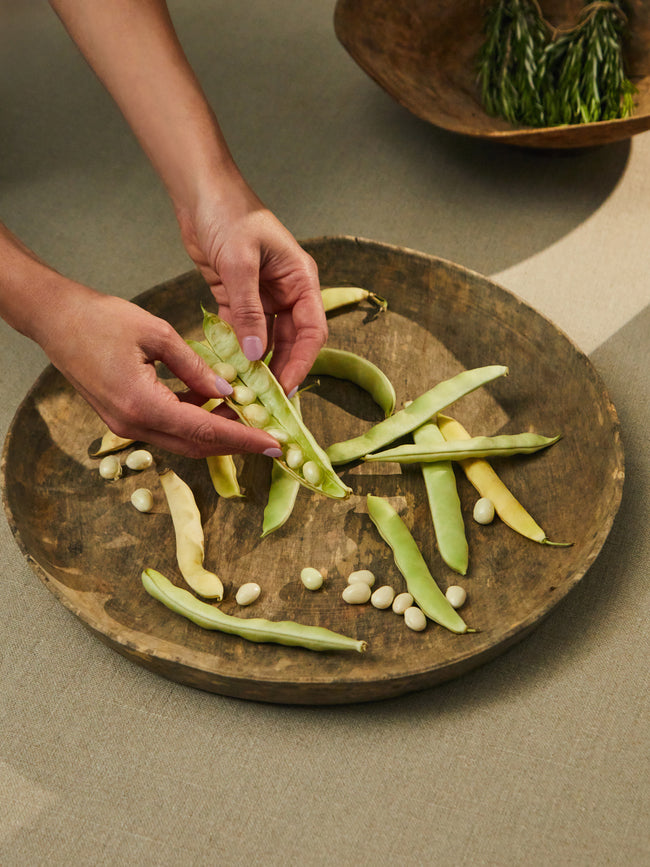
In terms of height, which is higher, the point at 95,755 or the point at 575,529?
the point at 95,755

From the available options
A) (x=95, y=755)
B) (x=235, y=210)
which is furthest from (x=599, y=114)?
(x=95, y=755)

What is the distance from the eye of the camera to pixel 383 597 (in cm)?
139

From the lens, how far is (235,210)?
5.55 feet

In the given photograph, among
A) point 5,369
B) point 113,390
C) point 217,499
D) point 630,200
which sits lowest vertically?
point 630,200

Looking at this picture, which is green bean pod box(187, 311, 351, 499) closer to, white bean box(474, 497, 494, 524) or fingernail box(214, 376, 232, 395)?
fingernail box(214, 376, 232, 395)

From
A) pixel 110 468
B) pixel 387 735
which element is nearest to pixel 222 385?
pixel 110 468

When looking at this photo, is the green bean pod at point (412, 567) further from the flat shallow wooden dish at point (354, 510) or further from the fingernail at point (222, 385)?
the fingernail at point (222, 385)

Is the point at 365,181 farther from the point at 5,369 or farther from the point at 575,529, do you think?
the point at 575,529

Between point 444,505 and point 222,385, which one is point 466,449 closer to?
point 444,505

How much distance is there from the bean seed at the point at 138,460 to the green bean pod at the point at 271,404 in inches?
8.1

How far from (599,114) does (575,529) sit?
4.20 ft

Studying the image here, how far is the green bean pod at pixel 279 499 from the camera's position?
1503 mm

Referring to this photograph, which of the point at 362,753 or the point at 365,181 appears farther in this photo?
the point at 365,181

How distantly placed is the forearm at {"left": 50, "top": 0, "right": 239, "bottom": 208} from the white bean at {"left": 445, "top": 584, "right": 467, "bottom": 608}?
1.01 m
